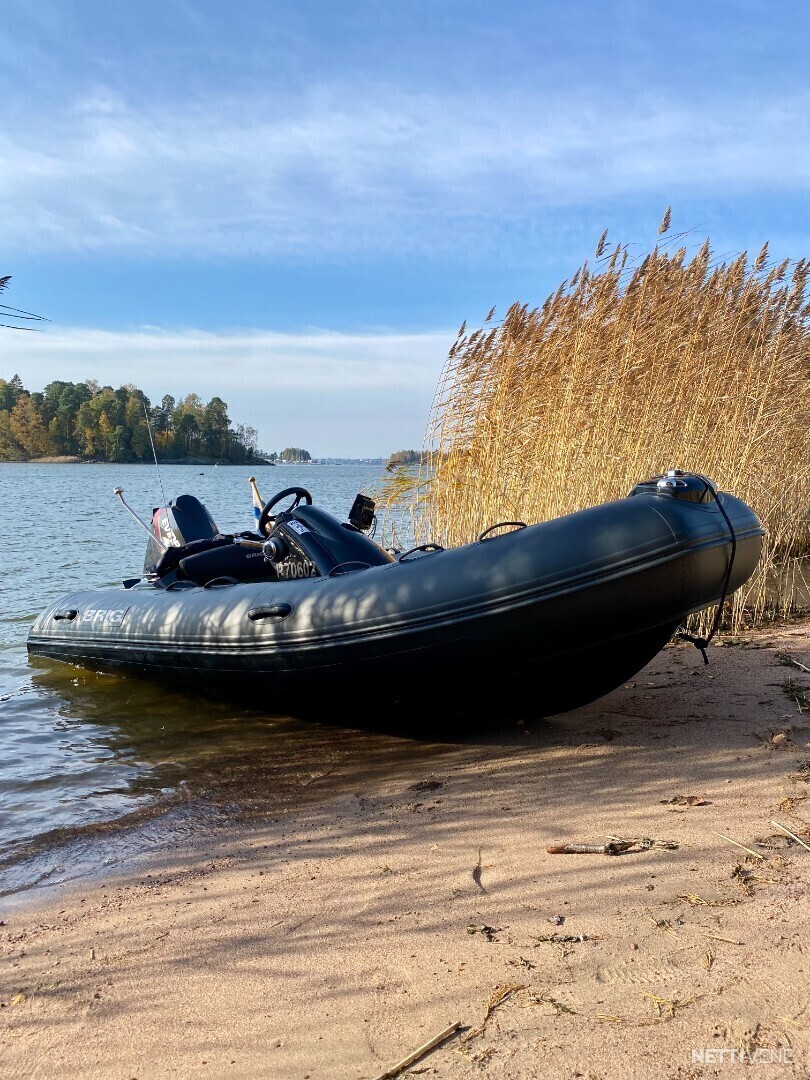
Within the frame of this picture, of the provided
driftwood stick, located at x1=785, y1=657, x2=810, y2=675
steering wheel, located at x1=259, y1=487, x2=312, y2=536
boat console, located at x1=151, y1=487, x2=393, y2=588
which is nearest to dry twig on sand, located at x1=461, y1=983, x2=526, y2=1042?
boat console, located at x1=151, y1=487, x2=393, y2=588

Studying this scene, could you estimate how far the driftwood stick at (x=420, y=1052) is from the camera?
1745 mm

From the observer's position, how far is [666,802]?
10.5 feet

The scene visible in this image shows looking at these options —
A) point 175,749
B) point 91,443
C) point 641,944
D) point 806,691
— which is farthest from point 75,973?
point 91,443

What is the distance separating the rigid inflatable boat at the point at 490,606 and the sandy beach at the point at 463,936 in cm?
44

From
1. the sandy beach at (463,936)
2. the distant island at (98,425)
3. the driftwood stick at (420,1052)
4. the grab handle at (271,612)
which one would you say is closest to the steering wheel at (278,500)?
the grab handle at (271,612)

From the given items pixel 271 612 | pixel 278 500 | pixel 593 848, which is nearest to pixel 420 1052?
pixel 593 848

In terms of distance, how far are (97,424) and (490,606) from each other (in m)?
65.4

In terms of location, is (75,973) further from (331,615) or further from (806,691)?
(806,691)

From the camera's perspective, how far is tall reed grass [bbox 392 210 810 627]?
6.37 metres

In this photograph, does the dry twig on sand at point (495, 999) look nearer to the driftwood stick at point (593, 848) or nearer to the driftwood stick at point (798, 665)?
the driftwood stick at point (593, 848)

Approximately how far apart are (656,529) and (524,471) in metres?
3.40

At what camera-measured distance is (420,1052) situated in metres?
1.80

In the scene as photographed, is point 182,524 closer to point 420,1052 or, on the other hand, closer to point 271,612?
point 271,612

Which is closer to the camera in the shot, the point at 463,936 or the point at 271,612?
the point at 463,936
